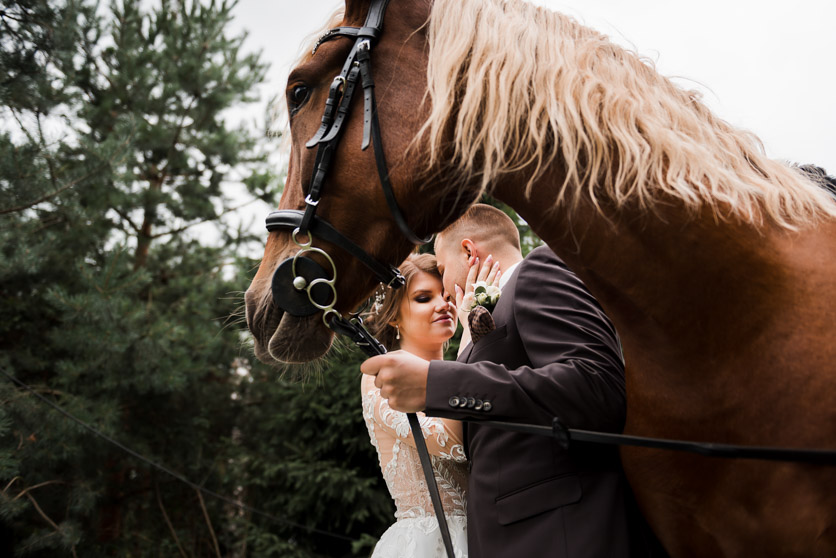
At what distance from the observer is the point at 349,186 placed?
1.53 metres

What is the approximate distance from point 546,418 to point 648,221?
21.8 inches

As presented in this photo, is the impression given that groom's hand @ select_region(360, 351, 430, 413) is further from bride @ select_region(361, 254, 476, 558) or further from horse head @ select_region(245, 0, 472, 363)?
bride @ select_region(361, 254, 476, 558)

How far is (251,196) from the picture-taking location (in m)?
9.11

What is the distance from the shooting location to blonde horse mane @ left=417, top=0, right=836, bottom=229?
4.21 feet

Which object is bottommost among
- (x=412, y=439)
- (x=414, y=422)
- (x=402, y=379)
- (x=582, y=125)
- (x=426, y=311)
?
(x=412, y=439)

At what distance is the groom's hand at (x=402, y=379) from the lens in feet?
5.12

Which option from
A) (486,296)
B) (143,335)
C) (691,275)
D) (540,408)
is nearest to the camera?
(691,275)

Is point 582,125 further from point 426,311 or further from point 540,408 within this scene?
point 426,311

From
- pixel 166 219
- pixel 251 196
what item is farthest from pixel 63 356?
pixel 251 196

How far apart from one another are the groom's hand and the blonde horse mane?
52 cm

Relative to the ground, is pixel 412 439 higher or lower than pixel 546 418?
lower

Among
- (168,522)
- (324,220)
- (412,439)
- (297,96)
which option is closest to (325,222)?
(324,220)

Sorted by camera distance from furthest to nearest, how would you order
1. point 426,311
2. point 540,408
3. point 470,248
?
Answer: point 426,311
point 470,248
point 540,408

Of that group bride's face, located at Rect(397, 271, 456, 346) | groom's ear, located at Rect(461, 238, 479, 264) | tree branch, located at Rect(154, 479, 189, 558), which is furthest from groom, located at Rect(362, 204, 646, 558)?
tree branch, located at Rect(154, 479, 189, 558)
